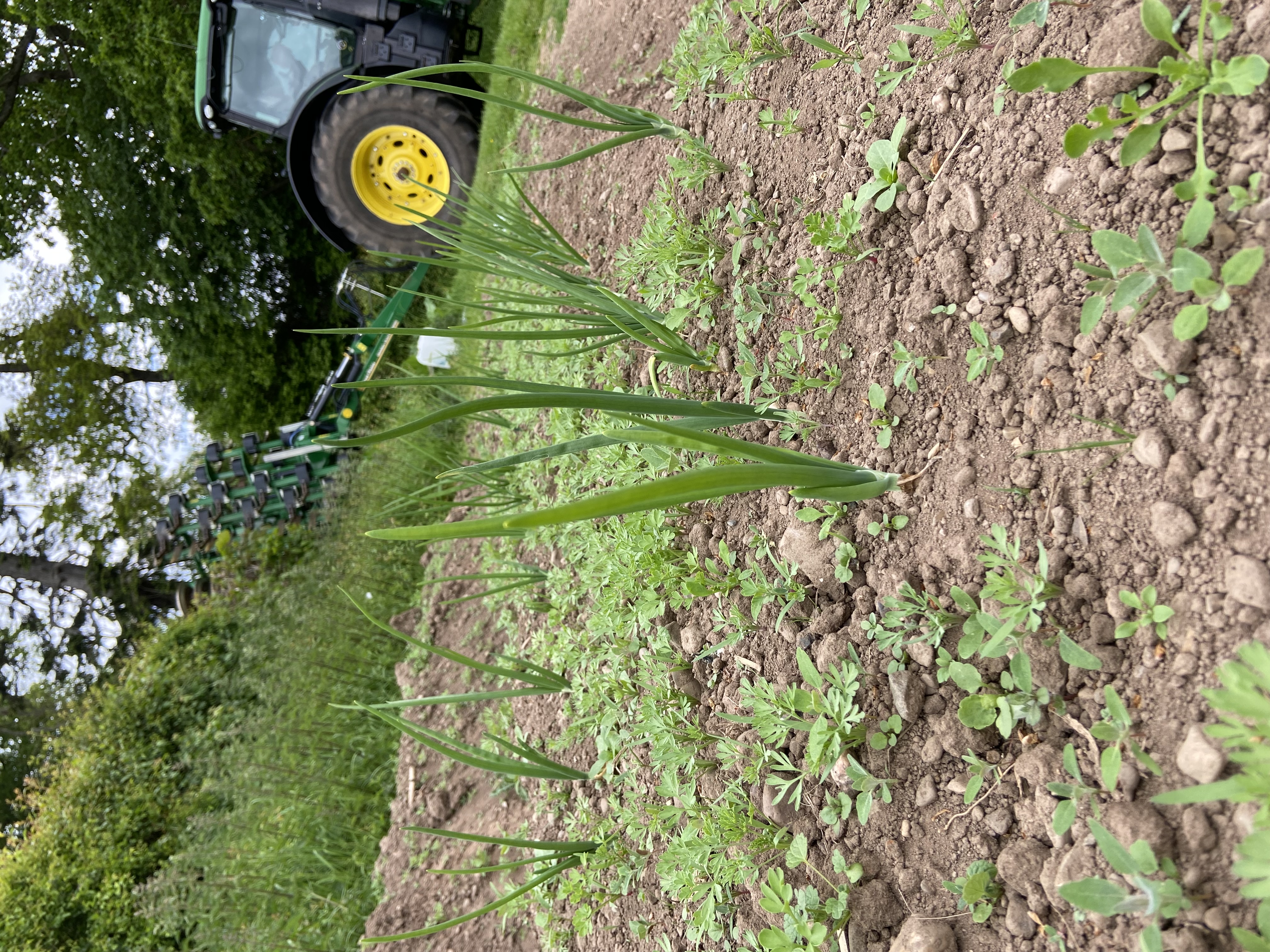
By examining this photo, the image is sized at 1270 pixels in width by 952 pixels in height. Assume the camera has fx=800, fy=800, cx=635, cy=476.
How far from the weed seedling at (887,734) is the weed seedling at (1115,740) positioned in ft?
0.87

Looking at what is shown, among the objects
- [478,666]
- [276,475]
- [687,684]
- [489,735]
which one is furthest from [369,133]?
[687,684]

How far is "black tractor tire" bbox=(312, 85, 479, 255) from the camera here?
16.8 ft

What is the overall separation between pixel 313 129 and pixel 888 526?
5.72 meters

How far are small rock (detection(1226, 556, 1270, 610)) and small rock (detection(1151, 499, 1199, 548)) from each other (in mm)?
45

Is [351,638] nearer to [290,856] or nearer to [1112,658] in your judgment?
[290,856]

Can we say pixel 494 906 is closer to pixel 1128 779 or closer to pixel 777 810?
pixel 777 810

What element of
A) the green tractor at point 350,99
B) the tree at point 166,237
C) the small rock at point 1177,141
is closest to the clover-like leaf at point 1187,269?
the small rock at point 1177,141

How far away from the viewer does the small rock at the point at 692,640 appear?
4.82 ft

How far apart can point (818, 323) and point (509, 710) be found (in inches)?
57.2

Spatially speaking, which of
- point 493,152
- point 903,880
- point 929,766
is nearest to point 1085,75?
point 929,766

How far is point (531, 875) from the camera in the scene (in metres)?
1.77

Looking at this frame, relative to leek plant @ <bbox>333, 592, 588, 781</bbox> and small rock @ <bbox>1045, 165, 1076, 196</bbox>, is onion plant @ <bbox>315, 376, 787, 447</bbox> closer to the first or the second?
leek plant @ <bbox>333, 592, 588, 781</bbox>

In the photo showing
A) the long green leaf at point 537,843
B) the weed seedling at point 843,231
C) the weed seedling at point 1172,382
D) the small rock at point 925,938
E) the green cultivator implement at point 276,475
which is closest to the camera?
the weed seedling at point 1172,382

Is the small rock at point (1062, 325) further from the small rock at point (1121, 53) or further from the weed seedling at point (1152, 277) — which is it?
the small rock at point (1121, 53)
